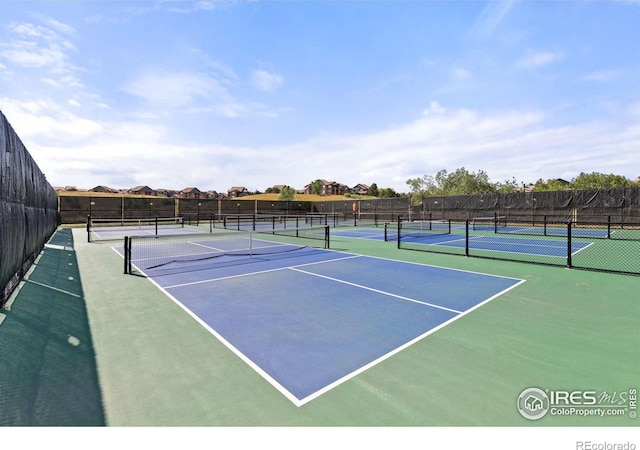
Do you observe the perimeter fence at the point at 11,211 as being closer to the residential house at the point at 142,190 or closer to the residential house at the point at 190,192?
the residential house at the point at 142,190

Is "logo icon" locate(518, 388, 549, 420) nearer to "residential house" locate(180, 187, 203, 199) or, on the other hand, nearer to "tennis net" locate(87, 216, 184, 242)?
"tennis net" locate(87, 216, 184, 242)

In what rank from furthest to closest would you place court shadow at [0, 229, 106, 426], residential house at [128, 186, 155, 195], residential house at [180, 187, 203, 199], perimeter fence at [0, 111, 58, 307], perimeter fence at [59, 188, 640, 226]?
residential house at [180, 187, 203, 199]
residential house at [128, 186, 155, 195]
perimeter fence at [59, 188, 640, 226]
perimeter fence at [0, 111, 58, 307]
court shadow at [0, 229, 106, 426]

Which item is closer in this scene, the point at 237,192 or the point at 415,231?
the point at 415,231

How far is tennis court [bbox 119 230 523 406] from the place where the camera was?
12.6ft

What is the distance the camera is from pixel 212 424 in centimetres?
273

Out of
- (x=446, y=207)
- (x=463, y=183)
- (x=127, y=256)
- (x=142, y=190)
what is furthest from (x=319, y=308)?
(x=142, y=190)

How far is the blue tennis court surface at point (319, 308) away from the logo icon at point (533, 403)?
142cm

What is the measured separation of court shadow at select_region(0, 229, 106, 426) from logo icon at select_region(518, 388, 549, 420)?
381 cm

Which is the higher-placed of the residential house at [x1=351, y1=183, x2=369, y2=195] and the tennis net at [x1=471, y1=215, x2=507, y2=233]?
the residential house at [x1=351, y1=183, x2=369, y2=195]

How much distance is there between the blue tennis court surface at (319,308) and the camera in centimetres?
381

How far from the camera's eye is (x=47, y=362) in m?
3.76

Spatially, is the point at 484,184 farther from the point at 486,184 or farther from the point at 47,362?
the point at 47,362

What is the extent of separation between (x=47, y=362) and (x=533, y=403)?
539 cm

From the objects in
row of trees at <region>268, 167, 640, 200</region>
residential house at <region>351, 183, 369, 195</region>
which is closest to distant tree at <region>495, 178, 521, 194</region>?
row of trees at <region>268, 167, 640, 200</region>
